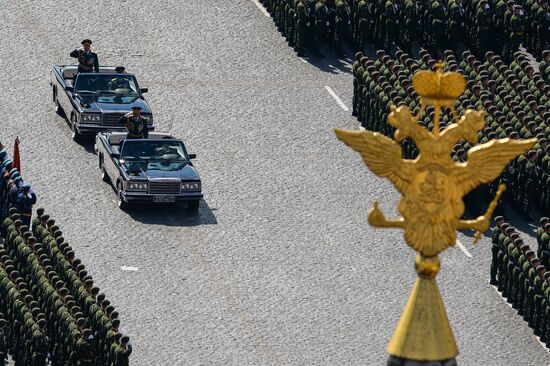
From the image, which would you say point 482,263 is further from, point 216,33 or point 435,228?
point 435,228

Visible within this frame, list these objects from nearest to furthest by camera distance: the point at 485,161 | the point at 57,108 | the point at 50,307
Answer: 1. the point at 485,161
2. the point at 50,307
3. the point at 57,108

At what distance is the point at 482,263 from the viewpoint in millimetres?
38688

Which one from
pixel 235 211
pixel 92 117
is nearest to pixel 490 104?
pixel 235 211

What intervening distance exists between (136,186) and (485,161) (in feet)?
90.0

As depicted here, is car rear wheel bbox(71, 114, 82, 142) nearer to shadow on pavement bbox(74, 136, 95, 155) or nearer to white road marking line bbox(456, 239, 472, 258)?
shadow on pavement bbox(74, 136, 95, 155)

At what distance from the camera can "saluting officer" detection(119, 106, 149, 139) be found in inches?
1678

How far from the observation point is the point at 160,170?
41.2 metres

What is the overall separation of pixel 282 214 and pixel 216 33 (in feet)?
38.1

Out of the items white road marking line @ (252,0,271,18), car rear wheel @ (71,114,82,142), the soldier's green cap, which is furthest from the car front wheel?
white road marking line @ (252,0,271,18)

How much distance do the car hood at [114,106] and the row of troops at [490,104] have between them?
5.04m

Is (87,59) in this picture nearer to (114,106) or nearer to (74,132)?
(74,132)

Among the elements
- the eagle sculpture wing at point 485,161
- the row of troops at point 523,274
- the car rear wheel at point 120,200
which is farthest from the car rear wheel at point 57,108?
the eagle sculpture wing at point 485,161

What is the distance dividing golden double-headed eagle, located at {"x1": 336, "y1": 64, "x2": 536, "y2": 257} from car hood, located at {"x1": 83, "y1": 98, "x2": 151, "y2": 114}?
31.2m

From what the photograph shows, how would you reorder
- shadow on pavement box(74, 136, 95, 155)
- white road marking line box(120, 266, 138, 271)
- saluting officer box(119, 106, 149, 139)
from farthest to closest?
shadow on pavement box(74, 136, 95, 155) < saluting officer box(119, 106, 149, 139) < white road marking line box(120, 266, 138, 271)
